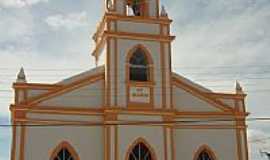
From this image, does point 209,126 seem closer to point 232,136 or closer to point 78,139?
point 232,136

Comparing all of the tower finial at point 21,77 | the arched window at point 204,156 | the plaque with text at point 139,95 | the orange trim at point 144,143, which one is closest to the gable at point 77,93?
the tower finial at point 21,77

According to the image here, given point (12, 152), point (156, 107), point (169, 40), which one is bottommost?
point (12, 152)

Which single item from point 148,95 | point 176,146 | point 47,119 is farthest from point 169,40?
point 47,119

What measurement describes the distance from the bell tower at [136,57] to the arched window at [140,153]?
1.88 meters

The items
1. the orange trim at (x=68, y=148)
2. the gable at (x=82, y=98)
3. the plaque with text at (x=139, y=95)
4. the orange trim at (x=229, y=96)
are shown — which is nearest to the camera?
the orange trim at (x=68, y=148)

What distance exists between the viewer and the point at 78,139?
2556 centimetres

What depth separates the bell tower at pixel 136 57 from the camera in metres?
26.8

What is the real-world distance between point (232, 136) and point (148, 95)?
4668 millimetres

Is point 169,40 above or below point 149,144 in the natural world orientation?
above

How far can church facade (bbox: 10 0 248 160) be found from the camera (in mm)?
25322

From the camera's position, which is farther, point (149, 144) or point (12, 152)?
point (149, 144)

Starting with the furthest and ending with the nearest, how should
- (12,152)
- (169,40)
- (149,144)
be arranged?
(169,40) < (149,144) < (12,152)

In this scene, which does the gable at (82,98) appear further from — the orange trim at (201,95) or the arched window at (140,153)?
the orange trim at (201,95)

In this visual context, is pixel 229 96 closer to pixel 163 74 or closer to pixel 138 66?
pixel 163 74
